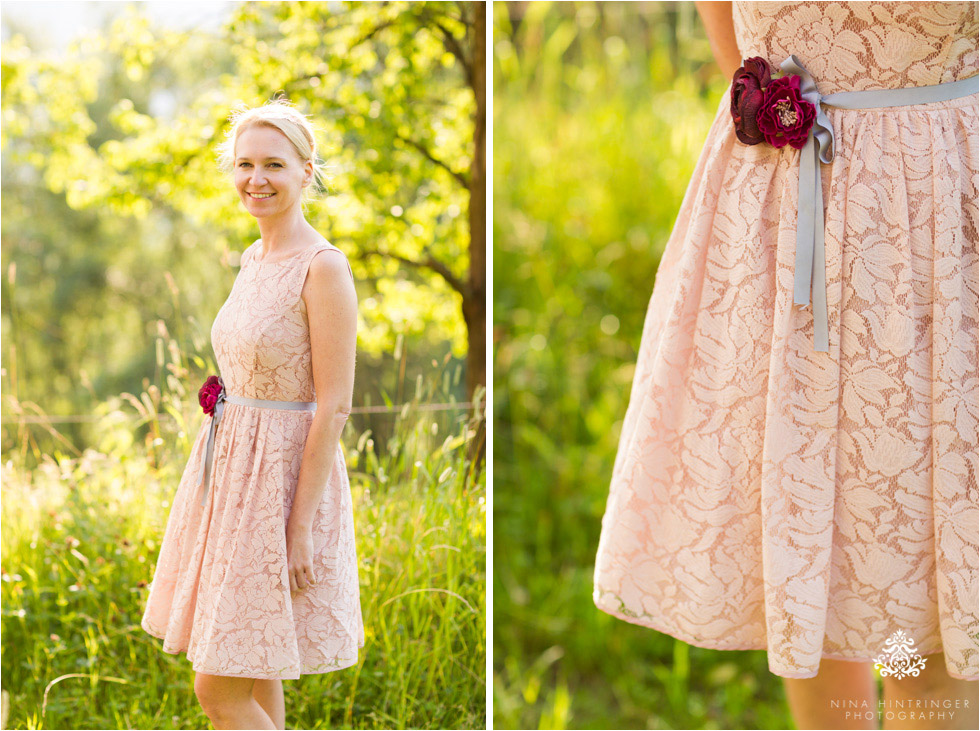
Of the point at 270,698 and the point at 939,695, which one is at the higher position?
the point at 939,695

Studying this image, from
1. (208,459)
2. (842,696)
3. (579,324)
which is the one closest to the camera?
(842,696)

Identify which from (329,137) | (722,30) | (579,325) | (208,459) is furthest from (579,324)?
(208,459)

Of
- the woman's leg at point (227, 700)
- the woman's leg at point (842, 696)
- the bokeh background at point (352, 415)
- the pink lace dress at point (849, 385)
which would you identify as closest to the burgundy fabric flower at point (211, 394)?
the woman's leg at point (227, 700)

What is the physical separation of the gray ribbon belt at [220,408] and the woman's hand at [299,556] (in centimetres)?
25

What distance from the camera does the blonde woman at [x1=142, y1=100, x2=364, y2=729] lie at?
167 cm

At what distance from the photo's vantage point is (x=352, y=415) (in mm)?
2582

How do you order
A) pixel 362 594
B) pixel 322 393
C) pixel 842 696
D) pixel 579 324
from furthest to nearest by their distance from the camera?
1. pixel 579 324
2. pixel 362 594
3. pixel 322 393
4. pixel 842 696

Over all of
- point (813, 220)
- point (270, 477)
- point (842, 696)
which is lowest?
point (842, 696)

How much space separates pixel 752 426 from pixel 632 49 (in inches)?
115

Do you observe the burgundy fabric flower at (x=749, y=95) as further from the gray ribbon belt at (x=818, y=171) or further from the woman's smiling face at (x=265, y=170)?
the woman's smiling face at (x=265, y=170)

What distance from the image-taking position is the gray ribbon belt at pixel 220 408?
5.79 ft

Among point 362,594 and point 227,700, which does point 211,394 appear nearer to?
point 227,700

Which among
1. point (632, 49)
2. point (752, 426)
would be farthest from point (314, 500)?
point (632, 49)

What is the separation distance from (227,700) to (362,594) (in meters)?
0.72
